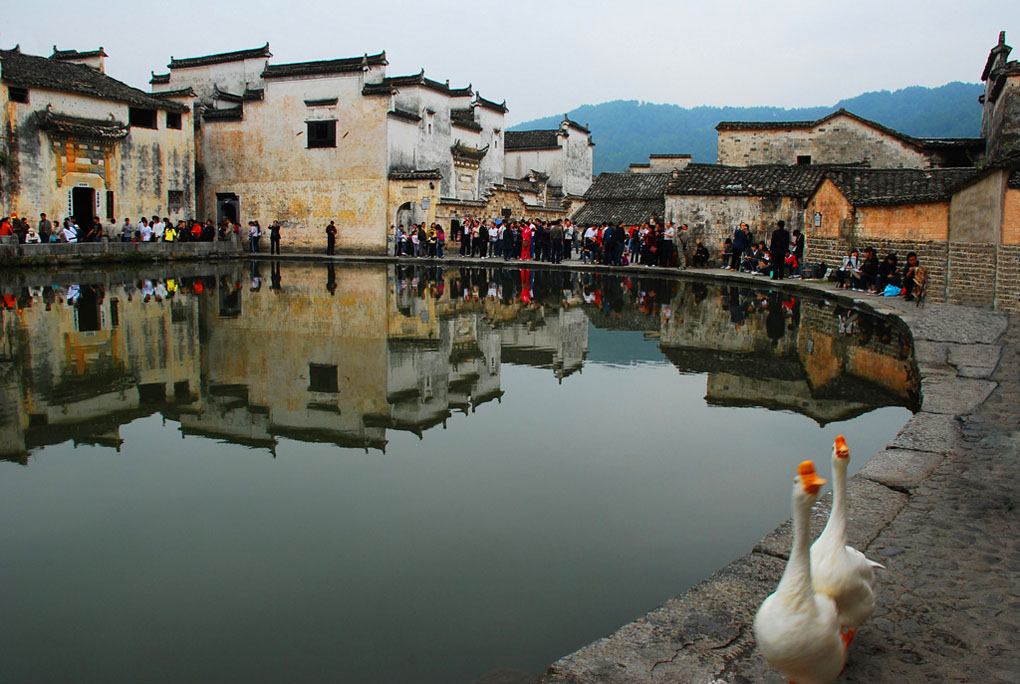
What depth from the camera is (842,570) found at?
271 cm

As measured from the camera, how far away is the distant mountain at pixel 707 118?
104 meters

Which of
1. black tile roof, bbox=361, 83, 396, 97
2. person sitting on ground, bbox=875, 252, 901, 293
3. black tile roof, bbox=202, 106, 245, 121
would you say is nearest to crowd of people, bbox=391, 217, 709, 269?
black tile roof, bbox=361, 83, 396, 97

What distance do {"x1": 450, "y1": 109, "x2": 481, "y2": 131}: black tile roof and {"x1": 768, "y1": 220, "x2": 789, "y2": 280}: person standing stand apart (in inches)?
758

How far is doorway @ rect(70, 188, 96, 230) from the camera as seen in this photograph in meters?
27.1

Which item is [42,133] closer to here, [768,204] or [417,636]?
[768,204]

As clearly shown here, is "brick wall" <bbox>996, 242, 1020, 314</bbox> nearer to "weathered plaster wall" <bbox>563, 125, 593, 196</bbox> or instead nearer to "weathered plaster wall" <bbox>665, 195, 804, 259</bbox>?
"weathered plaster wall" <bbox>665, 195, 804, 259</bbox>

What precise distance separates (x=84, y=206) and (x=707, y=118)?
5928 inches

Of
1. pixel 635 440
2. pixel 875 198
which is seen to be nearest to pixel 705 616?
pixel 635 440

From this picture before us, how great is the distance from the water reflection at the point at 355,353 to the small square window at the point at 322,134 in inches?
582

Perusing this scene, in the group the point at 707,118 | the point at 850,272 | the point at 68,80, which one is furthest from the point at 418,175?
the point at 707,118

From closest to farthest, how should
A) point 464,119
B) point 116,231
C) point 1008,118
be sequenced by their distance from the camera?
point 1008,118 → point 116,231 → point 464,119

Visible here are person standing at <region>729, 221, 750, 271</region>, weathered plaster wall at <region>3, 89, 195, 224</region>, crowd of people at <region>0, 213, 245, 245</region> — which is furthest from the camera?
weathered plaster wall at <region>3, 89, 195, 224</region>

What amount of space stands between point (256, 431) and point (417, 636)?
3.48 metres

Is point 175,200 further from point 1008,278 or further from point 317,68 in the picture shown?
point 1008,278
